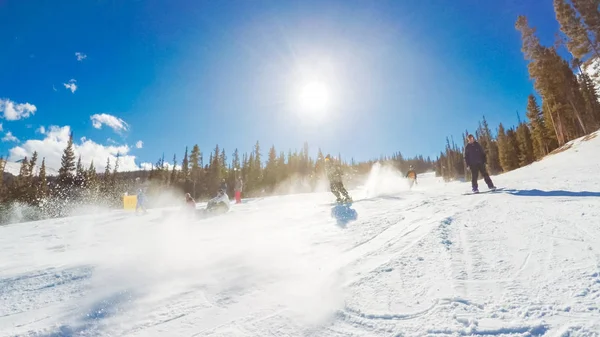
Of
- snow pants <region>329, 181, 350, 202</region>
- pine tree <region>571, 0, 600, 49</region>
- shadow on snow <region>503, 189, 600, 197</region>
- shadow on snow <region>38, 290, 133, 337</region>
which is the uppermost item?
pine tree <region>571, 0, 600, 49</region>

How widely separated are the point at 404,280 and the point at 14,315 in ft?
14.6

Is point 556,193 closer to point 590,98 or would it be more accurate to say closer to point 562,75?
point 562,75

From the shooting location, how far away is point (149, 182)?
64938 mm

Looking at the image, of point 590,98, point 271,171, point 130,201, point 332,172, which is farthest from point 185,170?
point 590,98

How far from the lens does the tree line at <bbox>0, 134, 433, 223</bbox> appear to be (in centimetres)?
4116

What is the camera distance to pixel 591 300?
237cm

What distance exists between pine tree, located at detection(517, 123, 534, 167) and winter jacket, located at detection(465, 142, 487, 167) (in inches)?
1912

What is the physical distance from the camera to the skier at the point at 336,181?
1173cm

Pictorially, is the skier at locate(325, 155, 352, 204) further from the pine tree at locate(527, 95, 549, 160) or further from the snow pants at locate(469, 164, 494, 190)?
the pine tree at locate(527, 95, 549, 160)

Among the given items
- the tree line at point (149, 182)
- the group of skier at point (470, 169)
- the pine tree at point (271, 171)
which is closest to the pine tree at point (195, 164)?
the tree line at point (149, 182)

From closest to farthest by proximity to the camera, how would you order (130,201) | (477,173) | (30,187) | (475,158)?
(477,173) < (475,158) < (130,201) < (30,187)

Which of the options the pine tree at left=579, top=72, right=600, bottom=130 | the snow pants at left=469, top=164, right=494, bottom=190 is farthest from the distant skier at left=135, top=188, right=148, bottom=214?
the pine tree at left=579, top=72, right=600, bottom=130

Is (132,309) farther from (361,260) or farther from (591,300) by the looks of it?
(591,300)

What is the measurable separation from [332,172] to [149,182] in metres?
64.5
